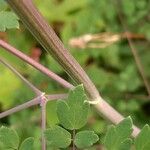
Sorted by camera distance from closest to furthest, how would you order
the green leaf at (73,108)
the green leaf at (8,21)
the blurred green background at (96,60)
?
the green leaf at (73,108), the green leaf at (8,21), the blurred green background at (96,60)

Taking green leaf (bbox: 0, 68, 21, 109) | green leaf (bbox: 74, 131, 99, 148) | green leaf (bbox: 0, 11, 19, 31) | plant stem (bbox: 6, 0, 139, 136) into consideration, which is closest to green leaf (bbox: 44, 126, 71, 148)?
green leaf (bbox: 74, 131, 99, 148)

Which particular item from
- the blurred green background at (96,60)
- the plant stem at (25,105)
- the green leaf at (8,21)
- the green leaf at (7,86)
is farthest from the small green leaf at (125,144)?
the green leaf at (7,86)

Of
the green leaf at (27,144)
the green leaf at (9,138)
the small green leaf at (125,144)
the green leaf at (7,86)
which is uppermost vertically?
the green leaf at (7,86)

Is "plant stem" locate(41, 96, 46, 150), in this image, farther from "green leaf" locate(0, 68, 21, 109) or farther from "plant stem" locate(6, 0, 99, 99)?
"green leaf" locate(0, 68, 21, 109)

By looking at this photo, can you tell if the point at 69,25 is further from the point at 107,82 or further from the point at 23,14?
the point at 23,14

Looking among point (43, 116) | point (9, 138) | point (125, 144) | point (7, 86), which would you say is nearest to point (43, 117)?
point (43, 116)

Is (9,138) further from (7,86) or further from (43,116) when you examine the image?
(7,86)

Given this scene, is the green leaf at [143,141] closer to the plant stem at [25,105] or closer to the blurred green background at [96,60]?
the plant stem at [25,105]
